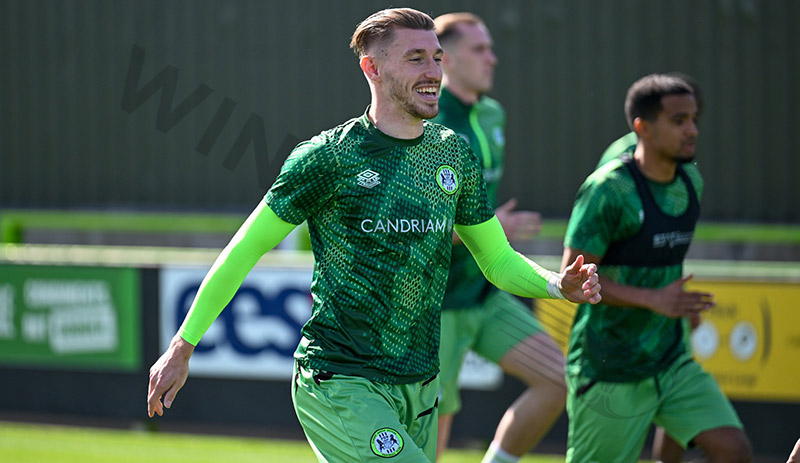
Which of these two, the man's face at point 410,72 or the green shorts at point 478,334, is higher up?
the man's face at point 410,72

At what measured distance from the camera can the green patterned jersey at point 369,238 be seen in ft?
12.1

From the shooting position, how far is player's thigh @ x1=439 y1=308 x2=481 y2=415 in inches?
230

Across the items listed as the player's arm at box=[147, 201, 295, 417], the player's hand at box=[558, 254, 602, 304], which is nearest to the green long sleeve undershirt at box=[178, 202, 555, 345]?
the player's arm at box=[147, 201, 295, 417]

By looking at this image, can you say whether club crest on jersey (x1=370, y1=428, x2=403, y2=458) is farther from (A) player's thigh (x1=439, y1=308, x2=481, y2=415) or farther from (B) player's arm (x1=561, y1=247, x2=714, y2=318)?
(A) player's thigh (x1=439, y1=308, x2=481, y2=415)

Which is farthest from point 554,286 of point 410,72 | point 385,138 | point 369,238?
point 410,72

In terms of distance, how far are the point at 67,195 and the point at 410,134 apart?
442 inches

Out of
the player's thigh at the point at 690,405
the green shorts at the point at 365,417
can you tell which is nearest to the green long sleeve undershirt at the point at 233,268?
the green shorts at the point at 365,417

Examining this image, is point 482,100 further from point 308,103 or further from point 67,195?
point 67,195

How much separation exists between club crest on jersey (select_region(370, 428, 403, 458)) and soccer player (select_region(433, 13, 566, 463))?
218cm

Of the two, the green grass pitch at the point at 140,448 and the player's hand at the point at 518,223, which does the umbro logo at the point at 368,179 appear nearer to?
the player's hand at the point at 518,223

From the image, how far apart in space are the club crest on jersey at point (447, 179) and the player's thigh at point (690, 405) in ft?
5.53

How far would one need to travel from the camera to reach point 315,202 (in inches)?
145

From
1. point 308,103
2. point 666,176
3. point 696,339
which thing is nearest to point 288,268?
point 696,339

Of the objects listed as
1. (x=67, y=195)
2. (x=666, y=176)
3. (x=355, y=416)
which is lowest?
(x=67, y=195)
